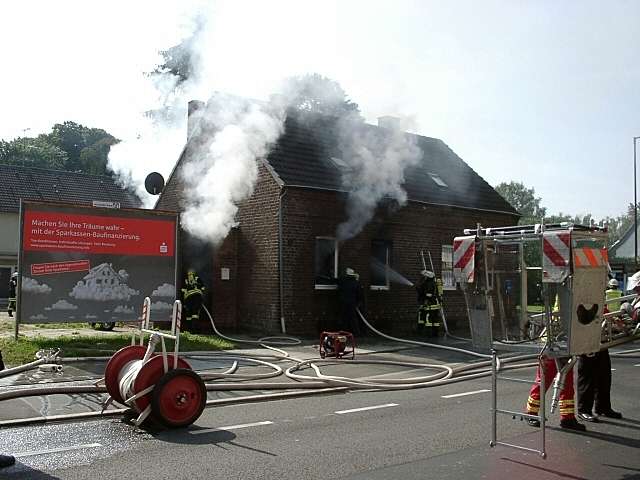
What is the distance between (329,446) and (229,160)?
12.7m

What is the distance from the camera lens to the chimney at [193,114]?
67.3 ft

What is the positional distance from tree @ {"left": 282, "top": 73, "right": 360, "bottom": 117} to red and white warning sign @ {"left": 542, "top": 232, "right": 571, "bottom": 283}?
44.6 feet

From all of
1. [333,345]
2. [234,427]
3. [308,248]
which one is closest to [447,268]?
[308,248]

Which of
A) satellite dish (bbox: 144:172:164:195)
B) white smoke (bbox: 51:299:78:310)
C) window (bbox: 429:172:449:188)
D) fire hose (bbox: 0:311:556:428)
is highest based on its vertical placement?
window (bbox: 429:172:449:188)

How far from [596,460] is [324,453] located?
2323 mm

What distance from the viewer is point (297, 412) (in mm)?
8258

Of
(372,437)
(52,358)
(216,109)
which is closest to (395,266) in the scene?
(216,109)

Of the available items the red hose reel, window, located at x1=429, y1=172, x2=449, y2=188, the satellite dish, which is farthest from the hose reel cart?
window, located at x1=429, y1=172, x2=449, y2=188

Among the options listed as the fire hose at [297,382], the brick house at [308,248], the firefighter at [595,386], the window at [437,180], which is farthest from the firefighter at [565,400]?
the window at [437,180]

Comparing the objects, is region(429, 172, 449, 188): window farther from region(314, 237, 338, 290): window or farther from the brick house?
region(314, 237, 338, 290): window

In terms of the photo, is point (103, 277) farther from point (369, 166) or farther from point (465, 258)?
point (465, 258)

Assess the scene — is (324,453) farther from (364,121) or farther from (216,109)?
(364,121)

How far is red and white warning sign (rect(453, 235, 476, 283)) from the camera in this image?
6.41 metres

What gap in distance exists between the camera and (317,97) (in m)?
19.8
